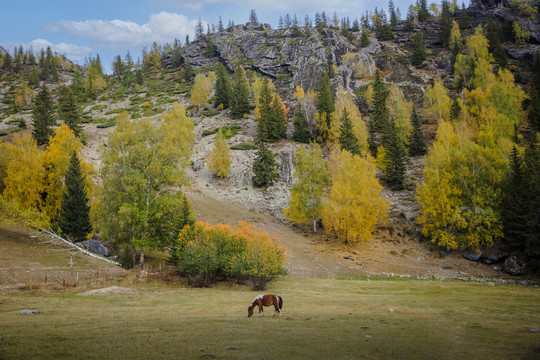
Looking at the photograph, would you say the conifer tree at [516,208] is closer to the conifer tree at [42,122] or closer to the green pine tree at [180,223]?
the green pine tree at [180,223]

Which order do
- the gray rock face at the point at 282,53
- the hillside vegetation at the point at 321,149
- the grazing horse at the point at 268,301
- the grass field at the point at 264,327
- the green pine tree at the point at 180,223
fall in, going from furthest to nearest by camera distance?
the gray rock face at the point at 282,53 → the hillside vegetation at the point at 321,149 → the green pine tree at the point at 180,223 → the grazing horse at the point at 268,301 → the grass field at the point at 264,327

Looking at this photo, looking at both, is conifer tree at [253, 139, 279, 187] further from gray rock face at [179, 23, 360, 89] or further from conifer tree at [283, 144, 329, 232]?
gray rock face at [179, 23, 360, 89]

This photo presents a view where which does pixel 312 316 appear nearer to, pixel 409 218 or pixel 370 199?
pixel 370 199

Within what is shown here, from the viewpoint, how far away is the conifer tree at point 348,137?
57.2 m

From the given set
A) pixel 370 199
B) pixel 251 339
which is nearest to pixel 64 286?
pixel 251 339

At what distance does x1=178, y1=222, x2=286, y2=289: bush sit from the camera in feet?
80.8

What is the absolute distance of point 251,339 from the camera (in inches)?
384

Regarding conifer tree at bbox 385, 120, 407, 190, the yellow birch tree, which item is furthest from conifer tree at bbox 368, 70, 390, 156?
the yellow birch tree

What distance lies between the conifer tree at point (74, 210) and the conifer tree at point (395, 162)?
161 feet

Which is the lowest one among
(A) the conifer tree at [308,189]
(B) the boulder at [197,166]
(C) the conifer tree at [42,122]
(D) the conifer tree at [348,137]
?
(A) the conifer tree at [308,189]

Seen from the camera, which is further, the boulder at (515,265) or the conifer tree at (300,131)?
the conifer tree at (300,131)

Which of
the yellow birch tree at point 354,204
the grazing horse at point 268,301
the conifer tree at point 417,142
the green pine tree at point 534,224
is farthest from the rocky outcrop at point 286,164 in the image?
the grazing horse at point 268,301

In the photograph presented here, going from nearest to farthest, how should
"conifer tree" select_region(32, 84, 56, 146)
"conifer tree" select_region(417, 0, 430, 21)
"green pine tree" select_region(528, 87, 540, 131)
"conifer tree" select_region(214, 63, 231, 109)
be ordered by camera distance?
"green pine tree" select_region(528, 87, 540, 131) → "conifer tree" select_region(32, 84, 56, 146) → "conifer tree" select_region(214, 63, 231, 109) → "conifer tree" select_region(417, 0, 430, 21)

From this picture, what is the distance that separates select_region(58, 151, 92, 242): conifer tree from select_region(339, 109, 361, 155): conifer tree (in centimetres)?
4417
